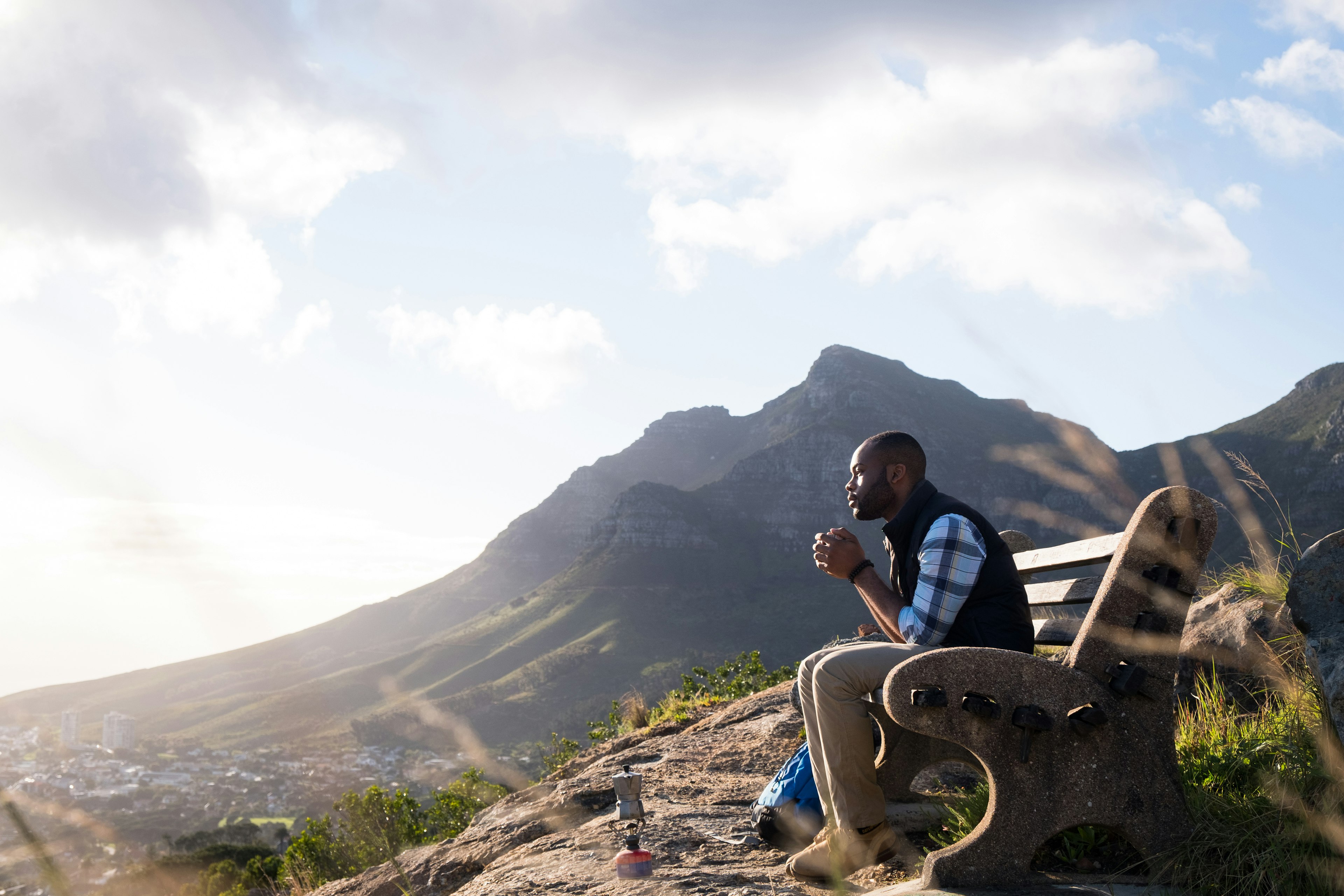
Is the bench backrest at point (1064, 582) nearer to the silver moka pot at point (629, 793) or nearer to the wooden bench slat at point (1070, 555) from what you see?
the wooden bench slat at point (1070, 555)

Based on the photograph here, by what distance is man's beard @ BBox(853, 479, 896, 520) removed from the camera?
386 centimetres

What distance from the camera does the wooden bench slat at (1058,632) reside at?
4453 mm

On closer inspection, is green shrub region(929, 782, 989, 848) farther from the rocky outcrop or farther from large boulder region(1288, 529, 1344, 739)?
large boulder region(1288, 529, 1344, 739)

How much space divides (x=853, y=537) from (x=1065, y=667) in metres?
0.94

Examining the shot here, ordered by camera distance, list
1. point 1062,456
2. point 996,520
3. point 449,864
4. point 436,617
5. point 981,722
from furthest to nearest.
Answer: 1. point 436,617
2. point 1062,456
3. point 996,520
4. point 449,864
5. point 981,722

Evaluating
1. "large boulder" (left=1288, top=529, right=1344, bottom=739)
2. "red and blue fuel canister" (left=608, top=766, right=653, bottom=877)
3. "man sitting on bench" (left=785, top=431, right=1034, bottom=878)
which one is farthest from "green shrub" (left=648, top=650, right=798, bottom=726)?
"large boulder" (left=1288, top=529, right=1344, bottom=739)

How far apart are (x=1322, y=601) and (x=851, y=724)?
184cm

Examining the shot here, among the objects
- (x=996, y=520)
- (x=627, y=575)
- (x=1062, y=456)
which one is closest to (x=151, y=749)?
(x=627, y=575)

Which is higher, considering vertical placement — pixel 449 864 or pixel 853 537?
pixel 853 537

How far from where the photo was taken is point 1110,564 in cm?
306

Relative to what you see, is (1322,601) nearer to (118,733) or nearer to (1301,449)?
(1301,449)

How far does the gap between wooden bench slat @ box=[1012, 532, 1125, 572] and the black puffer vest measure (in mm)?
267

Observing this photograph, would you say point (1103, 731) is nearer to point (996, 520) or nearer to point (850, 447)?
point (996, 520)

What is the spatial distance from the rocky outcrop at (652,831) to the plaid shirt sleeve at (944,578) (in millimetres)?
999
